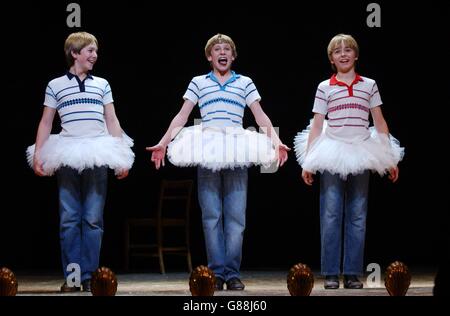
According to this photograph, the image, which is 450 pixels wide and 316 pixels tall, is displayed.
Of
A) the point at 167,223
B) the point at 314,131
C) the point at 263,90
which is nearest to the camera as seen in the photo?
the point at 314,131

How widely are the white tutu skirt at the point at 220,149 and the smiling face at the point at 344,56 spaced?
55cm

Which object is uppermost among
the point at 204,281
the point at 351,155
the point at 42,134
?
the point at 42,134

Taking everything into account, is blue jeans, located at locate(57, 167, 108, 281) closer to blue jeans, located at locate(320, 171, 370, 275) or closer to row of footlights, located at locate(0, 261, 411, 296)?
row of footlights, located at locate(0, 261, 411, 296)

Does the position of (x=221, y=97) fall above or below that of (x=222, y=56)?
below

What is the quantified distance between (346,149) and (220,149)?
25.2 inches

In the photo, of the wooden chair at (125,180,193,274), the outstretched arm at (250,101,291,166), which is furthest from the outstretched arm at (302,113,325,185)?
the wooden chair at (125,180,193,274)

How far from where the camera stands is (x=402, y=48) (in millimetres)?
6590

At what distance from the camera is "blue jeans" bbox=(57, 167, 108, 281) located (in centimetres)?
445

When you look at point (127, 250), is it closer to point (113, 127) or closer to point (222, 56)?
point (113, 127)

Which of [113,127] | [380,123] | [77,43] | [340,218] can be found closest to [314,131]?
[380,123]

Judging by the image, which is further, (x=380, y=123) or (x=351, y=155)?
(x=380, y=123)

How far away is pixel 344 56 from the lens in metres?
4.52

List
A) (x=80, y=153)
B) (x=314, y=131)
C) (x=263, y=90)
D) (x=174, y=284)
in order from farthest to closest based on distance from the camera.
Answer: (x=263, y=90) → (x=174, y=284) → (x=314, y=131) → (x=80, y=153)

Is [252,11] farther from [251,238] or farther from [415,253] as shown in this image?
[415,253]
